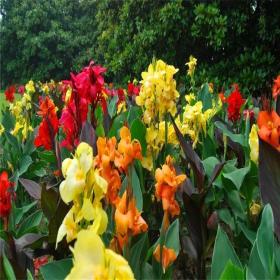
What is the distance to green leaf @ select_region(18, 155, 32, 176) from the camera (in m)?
2.85

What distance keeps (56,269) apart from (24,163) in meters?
1.75

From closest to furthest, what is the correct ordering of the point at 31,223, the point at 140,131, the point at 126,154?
the point at 126,154, the point at 31,223, the point at 140,131

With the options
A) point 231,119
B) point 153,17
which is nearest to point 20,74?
point 153,17

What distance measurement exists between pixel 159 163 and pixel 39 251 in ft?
2.23

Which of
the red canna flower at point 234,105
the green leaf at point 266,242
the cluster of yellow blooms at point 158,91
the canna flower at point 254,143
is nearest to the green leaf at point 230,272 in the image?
the green leaf at point 266,242

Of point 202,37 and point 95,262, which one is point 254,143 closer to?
point 95,262

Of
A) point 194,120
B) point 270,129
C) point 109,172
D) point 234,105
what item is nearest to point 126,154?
point 109,172

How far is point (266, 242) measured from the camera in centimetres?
118

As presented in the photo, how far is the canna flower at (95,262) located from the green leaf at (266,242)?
20.3 inches

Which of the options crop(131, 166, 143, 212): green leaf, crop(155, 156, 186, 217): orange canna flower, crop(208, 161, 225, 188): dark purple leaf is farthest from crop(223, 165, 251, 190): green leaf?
crop(155, 156, 186, 217): orange canna flower

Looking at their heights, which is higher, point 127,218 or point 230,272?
point 127,218

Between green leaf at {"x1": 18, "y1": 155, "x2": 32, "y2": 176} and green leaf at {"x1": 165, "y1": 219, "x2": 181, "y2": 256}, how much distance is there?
5.29 feet

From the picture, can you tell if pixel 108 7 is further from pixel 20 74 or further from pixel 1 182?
pixel 20 74

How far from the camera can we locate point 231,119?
2996mm
